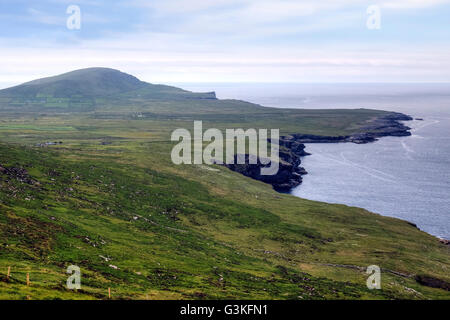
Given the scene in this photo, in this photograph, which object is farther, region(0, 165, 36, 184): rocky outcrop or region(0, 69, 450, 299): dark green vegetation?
region(0, 165, 36, 184): rocky outcrop

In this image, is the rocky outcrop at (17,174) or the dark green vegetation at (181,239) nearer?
the dark green vegetation at (181,239)

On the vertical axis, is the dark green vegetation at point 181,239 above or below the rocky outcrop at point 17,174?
below

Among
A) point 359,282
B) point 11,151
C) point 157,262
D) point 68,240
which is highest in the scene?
point 11,151

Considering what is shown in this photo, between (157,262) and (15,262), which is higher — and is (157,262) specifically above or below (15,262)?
below

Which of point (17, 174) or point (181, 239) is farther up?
point (17, 174)

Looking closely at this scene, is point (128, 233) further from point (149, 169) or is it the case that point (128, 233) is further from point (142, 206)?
point (149, 169)

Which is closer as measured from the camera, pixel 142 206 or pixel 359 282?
pixel 359 282

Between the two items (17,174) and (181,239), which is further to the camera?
(17,174)

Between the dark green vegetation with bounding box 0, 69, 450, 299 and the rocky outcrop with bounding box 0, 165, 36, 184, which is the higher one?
the rocky outcrop with bounding box 0, 165, 36, 184
